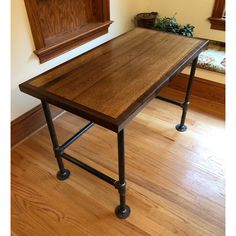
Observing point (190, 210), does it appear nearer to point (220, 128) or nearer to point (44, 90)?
point (220, 128)

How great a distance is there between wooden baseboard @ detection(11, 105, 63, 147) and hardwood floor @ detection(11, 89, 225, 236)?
6 centimetres

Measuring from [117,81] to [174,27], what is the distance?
1.34 meters

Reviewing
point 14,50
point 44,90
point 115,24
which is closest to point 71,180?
point 44,90

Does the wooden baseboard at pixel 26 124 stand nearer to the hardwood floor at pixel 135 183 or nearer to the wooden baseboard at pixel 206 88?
the hardwood floor at pixel 135 183

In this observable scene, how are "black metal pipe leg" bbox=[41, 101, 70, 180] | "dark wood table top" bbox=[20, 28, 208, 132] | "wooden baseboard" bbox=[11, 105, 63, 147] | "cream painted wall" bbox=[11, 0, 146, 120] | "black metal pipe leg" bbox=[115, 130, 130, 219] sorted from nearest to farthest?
"dark wood table top" bbox=[20, 28, 208, 132] < "black metal pipe leg" bbox=[115, 130, 130, 219] < "black metal pipe leg" bbox=[41, 101, 70, 180] < "cream painted wall" bbox=[11, 0, 146, 120] < "wooden baseboard" bbox=[11, 105, 63, 147]

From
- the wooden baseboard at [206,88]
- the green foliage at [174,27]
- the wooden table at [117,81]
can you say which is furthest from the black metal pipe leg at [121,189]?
the green foliage at [174,27]

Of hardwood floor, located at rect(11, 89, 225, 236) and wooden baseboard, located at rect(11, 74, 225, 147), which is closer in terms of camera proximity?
hardwood floor, located at rect(11, 89, 225, 236)

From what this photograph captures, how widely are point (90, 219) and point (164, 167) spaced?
570mm

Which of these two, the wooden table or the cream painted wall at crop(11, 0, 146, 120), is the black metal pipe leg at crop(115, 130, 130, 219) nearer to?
the wooden table

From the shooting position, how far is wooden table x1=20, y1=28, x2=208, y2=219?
3.07 feet

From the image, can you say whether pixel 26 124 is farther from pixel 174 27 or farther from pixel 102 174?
pixel 174 27

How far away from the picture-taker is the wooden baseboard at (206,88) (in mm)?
2041

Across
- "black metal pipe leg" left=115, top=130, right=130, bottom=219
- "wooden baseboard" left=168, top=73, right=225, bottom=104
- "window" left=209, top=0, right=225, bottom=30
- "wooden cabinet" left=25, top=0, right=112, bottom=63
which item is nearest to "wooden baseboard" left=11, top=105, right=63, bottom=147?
"wooden cabinet" left=25, top=0, right=112, bottom=63

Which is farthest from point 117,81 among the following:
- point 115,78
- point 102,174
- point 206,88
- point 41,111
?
point 206,88
